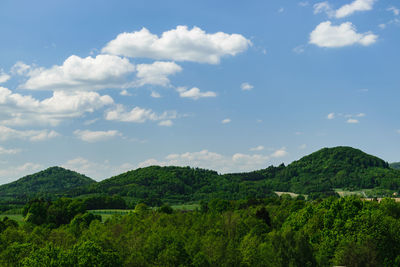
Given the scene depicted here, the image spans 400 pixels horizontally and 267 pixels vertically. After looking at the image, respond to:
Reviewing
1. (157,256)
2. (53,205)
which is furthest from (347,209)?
(53,205)

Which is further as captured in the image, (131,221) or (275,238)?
(131,221)

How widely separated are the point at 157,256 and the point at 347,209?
48176 mm

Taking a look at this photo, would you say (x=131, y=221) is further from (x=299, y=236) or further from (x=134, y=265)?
(x=299, y=236)

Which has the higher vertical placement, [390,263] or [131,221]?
[131,221]

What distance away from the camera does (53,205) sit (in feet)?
635

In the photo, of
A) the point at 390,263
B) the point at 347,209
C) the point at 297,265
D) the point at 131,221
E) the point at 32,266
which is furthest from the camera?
the point at 131,221

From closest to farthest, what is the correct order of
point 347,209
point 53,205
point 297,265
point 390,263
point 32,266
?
point 32,266, point 297,265, point 390,263, point 347,209, point 53,205

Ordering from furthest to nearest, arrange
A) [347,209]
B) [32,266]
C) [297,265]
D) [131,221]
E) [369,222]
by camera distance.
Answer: [131,221] → [347,209] → [369,222] → [297,265] → [32,266]

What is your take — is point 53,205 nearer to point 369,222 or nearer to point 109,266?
point 109,266

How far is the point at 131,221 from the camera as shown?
129000 millimetres

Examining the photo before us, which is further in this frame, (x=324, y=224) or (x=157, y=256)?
(x=324, y=224)

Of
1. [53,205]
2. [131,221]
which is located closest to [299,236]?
[131,221]

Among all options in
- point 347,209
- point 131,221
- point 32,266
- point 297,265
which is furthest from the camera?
point 131,221

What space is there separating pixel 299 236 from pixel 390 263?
2258cm
